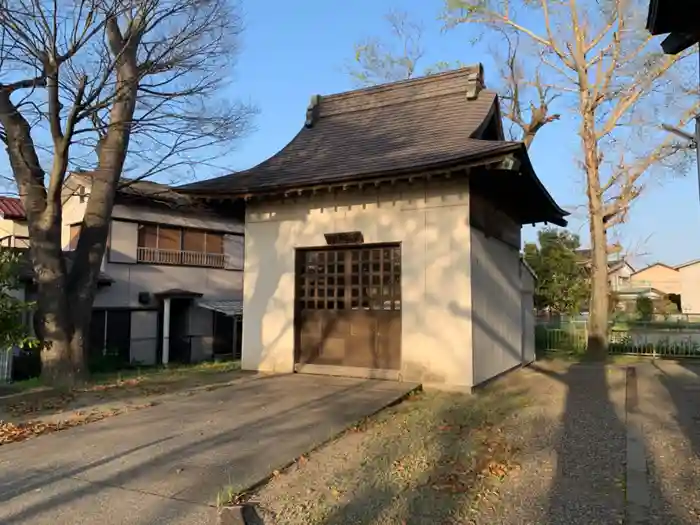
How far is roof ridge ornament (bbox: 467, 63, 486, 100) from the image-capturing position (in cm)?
1109

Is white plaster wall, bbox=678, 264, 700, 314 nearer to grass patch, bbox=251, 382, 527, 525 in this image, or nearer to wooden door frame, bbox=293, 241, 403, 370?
wooden door frame, bbox=293, 241, 403, 370

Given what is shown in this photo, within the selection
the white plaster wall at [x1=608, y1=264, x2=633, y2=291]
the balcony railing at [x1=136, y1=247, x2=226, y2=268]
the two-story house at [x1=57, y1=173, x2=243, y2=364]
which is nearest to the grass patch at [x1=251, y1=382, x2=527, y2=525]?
the two-story house at [x1=57, y1=173, x2=243, y2=364]

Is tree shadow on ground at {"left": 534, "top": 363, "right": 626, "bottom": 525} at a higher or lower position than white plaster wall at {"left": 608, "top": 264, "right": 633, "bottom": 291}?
lower

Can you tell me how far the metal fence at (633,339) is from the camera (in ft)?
49.0

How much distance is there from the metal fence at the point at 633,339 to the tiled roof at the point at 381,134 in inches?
346

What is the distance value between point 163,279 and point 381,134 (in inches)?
480

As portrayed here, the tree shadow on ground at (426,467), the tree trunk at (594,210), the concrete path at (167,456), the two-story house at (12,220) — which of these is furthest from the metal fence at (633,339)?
the two-story house at (12,220)

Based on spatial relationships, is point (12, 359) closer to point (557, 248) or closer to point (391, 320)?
point (391, 320)

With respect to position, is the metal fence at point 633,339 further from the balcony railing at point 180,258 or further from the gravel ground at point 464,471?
the balcony railing at point 180,258

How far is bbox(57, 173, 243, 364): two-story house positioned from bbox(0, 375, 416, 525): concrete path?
10.9 m

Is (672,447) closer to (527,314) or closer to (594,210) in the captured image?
(527,314)

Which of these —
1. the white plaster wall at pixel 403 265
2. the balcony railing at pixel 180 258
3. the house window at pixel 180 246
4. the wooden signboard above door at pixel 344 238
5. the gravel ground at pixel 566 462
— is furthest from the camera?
the house window at pixel 180 246

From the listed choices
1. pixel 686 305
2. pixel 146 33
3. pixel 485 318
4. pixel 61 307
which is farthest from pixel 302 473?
pixel 686 305

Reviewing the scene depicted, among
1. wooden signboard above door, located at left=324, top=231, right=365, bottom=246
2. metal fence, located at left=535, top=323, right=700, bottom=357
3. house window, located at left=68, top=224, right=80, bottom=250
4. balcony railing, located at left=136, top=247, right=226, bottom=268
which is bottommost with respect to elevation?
metal fence, located at left=535, top=323, right=700, bottom=357
